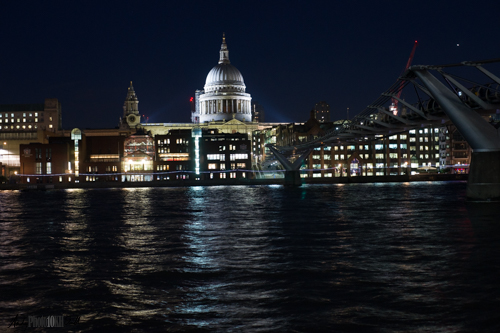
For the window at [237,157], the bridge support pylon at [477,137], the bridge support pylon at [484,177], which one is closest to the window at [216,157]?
the window at [237,157]

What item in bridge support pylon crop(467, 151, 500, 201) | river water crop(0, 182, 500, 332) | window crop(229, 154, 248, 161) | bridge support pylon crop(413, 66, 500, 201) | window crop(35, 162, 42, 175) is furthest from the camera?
window crop(229, 154, 248, 161)

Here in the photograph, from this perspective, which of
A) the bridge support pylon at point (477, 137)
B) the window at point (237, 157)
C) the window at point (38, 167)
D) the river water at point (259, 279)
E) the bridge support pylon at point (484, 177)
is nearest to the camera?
the river water at point (259, 279)

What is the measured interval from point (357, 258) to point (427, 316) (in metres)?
8.04

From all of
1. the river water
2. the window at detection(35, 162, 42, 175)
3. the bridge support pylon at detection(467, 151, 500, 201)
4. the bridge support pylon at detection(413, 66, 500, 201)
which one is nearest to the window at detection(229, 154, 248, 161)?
the window at detection(35, 162, 42, 175)

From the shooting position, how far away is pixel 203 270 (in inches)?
722

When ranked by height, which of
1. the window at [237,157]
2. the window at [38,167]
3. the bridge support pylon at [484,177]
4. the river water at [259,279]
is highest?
the window at [237,157]

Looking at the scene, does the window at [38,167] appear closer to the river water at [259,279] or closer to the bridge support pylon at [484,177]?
the bridge support pylon at [484,177]

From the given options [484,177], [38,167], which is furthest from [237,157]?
[484,177]

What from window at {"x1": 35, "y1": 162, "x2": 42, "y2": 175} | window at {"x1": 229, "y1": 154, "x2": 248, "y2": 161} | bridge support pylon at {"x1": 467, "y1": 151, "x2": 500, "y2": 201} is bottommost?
bridge support pylon at {"x1": 467, "y1": 151, "x2": 500, "y2": 201}

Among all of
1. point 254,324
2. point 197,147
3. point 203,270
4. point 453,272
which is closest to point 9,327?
point 254,324

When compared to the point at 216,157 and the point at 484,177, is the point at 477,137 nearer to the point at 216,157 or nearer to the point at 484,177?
the point at 484,177

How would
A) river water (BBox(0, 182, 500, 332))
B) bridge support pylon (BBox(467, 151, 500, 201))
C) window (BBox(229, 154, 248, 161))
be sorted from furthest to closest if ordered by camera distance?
window (BBox(229, 154, 248, 161)), bridge support pylon (BBox(467, 151, 500, 201)), river water (BBox(0, 182, 500, 332))

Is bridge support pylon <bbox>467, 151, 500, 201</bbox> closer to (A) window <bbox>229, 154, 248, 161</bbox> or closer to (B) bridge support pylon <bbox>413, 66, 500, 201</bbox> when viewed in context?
(B) bridge support pylon <bbox>413, 66, 500, 201</bbox>

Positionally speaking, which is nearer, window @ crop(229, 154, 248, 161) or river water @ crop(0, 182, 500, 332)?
river water @ crop(0, 182, 500, 332)
